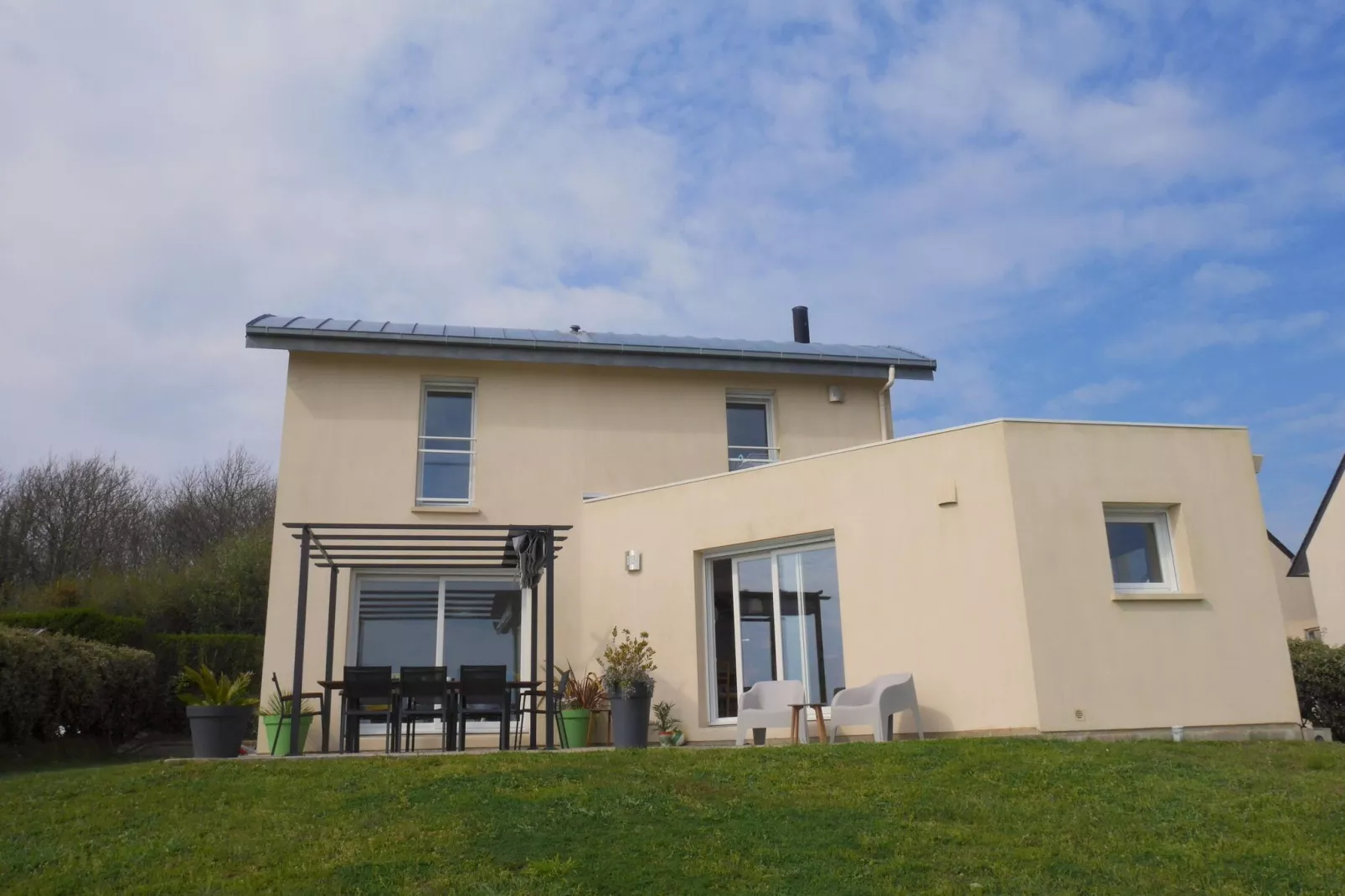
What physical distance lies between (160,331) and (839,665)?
16.7m

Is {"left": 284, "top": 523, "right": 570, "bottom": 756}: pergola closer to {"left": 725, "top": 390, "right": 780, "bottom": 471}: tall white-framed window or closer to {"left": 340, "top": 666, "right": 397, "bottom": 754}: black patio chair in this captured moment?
{"left": 340, "top": 666, "right": 397, "bottom": 754}: black patio chair

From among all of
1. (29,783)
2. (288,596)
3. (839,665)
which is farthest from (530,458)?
(29,783)

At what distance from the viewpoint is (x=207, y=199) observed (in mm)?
14266

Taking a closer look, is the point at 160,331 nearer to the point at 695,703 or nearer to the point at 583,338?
the point at 583,338

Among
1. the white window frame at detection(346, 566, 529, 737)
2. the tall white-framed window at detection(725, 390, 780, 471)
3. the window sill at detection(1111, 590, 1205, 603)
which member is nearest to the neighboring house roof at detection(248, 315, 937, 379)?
the tall white-framed window at detection(725, 390, 780, 471)

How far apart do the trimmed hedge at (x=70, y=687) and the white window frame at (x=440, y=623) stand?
3839mm

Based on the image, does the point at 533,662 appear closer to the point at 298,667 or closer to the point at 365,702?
the point at 365,702

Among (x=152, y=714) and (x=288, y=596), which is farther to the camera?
(x=152, y=714)

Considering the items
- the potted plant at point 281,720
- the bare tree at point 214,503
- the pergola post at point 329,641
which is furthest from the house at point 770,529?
the bare tree at point 214,503

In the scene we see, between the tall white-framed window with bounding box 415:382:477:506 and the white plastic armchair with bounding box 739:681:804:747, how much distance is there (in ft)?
16.7

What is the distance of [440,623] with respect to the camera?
Result: 47.8 feet

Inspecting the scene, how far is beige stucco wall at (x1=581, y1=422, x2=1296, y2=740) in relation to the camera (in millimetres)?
10906

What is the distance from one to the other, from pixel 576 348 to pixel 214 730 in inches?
279

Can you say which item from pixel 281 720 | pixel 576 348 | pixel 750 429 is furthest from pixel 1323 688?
pixel 281 720
